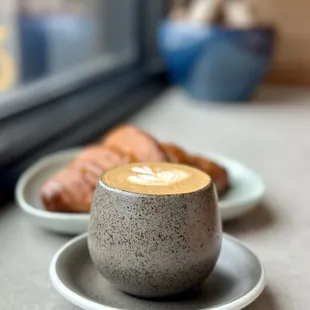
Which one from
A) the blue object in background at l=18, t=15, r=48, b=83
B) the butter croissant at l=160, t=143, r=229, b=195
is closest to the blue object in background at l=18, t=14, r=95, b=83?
the blue object in background at l=18, t=15, r=48, b=83

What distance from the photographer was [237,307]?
13.6 inches

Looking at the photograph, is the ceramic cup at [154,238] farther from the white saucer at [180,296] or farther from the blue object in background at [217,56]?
the blue object in background at [217,56]

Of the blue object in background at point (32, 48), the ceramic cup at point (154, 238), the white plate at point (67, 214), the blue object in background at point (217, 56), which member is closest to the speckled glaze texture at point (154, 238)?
the ceramic cup at point (154, 238)

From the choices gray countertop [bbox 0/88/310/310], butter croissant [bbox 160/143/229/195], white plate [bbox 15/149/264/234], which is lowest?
gray countertop [bbox 0/88/310/310]

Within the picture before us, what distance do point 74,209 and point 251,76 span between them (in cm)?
67

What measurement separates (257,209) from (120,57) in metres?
0.71

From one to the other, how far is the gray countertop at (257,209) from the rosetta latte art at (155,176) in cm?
9

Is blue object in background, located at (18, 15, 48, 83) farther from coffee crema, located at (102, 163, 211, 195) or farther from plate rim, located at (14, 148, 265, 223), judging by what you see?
coffee crema, located at (102, 163, 211, 195)

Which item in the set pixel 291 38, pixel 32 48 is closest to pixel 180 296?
pixel 32 48

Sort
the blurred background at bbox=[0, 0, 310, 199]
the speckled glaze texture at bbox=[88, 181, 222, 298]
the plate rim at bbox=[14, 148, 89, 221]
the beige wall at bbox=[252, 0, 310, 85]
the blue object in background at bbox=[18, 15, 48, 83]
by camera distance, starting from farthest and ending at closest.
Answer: the beige wall at bbox=[252, 0, 310, 85] → the blue object in background at bbox=[18, 15, 48, 83] → the blurred background at bbox=[0, 0, 310, 199] → the plate rim at bbox=[14, 148, 89, 221] → the speckled glaze texture at bbox=[88, 181, 222, 298]

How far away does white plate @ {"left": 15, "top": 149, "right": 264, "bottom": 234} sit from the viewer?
1.54 feet

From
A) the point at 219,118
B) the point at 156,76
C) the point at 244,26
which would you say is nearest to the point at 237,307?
the point at 219,118

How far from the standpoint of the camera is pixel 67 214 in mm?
474

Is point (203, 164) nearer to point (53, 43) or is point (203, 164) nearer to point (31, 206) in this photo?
point (31, 206)
